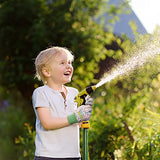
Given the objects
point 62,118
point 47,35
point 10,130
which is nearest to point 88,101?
point 62,118

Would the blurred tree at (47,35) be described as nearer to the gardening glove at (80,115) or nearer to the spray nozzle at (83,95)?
the spray nozzle at (83,95)

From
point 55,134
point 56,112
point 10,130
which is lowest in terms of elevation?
point 55,134

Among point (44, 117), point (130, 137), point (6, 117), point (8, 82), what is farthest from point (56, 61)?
point (6, 117)

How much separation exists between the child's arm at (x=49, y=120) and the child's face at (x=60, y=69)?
0.90 feet

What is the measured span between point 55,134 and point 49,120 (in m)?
0.13

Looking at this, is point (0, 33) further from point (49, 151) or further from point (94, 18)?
point (49, 151)

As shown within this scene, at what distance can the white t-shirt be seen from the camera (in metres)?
2.29

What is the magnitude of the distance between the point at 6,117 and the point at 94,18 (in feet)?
8.18

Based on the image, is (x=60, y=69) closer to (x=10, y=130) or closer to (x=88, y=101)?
(x=88, y=101)

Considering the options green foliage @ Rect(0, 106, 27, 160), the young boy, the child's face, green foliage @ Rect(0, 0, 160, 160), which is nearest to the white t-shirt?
the young boy

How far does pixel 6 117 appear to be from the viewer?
20.7ft

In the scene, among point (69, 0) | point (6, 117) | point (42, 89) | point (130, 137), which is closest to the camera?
point (42, 89)

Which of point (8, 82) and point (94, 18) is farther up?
point (94, 18)

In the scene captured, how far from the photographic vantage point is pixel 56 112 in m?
2.35
